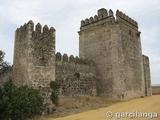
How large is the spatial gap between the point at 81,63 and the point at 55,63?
130 inches

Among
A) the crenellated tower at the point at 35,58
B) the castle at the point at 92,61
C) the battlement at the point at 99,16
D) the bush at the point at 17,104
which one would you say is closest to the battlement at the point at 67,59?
the castle at the point at 92,61

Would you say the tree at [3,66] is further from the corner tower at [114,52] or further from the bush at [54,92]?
the corner tower at [114,52]

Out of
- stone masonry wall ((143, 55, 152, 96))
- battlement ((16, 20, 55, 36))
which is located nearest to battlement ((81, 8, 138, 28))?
stone masonry wall ((143, 55, 152, 96))

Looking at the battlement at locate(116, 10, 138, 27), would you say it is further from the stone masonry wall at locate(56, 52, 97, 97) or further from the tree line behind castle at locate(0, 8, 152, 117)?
the stone masonry wall at locate(56, 52, 97, 97)

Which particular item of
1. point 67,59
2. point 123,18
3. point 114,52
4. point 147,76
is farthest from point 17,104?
point 147,76

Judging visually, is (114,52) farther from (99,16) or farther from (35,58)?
(35,58)

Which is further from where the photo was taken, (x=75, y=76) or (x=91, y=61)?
(x=91, y=61)

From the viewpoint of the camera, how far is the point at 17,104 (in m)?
11.7

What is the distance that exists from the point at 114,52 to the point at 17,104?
37.1ft

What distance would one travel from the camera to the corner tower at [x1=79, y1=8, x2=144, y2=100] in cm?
2072

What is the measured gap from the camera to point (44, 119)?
43.7 feet

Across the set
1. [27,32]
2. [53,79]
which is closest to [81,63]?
[53,79]

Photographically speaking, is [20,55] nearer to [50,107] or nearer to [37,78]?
[37,78]

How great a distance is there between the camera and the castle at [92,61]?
15893 mm
